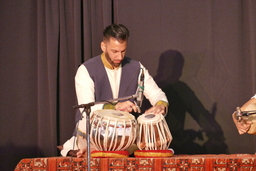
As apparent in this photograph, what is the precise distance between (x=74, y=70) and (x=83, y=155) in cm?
147

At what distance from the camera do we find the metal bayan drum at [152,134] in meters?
3.16

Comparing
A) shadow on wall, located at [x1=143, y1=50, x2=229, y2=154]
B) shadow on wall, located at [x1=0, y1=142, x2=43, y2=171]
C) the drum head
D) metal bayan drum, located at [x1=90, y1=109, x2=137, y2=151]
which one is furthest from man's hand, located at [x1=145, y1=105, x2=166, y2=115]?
shadow on wall, located at [x1=0, y1=142, x2=43, y2=171]

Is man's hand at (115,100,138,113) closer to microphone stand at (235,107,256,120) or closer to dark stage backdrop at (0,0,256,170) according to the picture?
microphone stand at (235,107,256,120)

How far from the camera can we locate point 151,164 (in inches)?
110

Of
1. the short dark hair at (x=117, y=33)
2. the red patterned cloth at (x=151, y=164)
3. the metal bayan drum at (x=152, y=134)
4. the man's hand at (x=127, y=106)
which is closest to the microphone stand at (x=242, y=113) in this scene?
the red patterned cloth at (x=151, y=164)

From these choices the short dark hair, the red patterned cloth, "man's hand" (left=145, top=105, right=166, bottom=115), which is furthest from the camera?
the short dark hair

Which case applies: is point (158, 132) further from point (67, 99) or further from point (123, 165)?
point (67, 99)

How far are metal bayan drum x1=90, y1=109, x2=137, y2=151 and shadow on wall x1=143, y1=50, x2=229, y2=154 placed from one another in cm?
149

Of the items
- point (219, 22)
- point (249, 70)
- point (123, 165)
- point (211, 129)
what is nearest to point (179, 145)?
point (211, 129)

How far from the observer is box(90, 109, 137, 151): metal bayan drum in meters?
3.05

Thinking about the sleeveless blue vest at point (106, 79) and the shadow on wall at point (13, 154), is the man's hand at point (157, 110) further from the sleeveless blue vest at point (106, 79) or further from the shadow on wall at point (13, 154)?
the shadow on wall at point (13, 154)

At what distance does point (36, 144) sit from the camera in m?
4.59

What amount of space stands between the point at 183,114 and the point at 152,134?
1425 millimetres

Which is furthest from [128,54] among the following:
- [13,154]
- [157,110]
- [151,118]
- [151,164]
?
[151,164]
